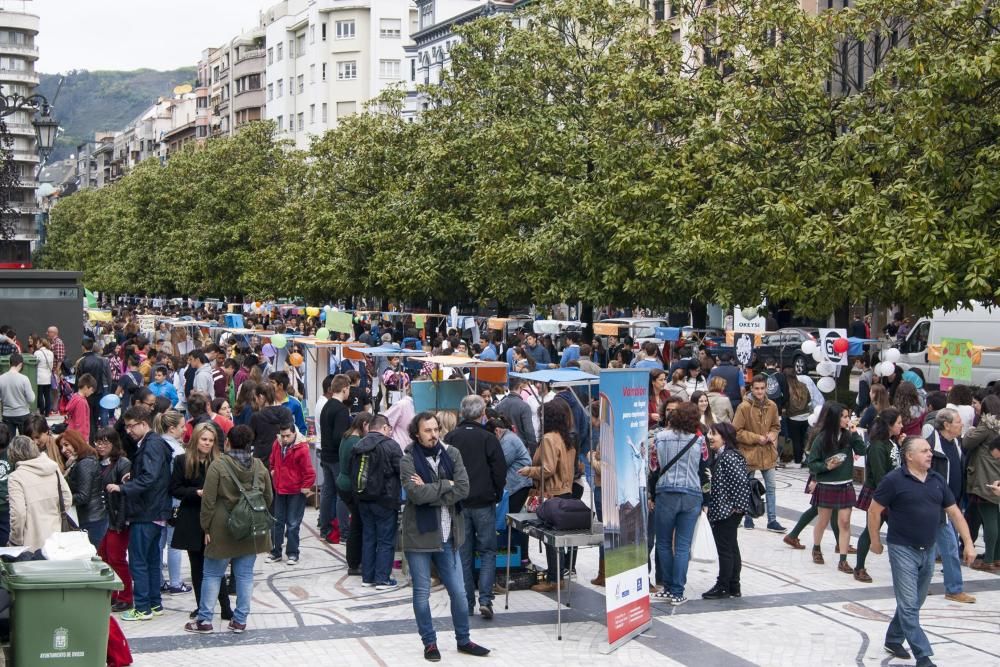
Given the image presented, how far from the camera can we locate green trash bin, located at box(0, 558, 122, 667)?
26.5 feet

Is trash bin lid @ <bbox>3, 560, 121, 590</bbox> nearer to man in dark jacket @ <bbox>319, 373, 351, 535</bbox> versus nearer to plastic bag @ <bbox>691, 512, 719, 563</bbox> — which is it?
man in dark jacket @ <bbox>319, 373, 351, 535</bbox>

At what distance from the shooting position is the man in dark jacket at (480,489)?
1061cm

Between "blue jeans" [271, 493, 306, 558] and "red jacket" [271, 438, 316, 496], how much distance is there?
18 cm

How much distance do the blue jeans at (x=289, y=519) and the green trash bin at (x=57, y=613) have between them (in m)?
4.80

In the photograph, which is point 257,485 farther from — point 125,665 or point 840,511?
point 840,511

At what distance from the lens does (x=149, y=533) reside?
35.3 feet

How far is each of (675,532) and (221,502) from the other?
3.99 metres

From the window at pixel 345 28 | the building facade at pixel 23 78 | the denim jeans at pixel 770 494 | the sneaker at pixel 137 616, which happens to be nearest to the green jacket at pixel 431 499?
the sneaker at pixel 137 616

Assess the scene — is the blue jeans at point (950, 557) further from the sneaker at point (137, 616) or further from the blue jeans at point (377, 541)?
the sneaker at point (137, 616)

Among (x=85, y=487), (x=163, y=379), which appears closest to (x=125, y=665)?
(x=85, y=487)

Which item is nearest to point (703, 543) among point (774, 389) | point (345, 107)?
point (774, 389)

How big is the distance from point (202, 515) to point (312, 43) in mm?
92790

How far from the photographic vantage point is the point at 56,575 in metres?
8.23

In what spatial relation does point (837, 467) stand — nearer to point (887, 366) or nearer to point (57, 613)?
point (887, 366)
